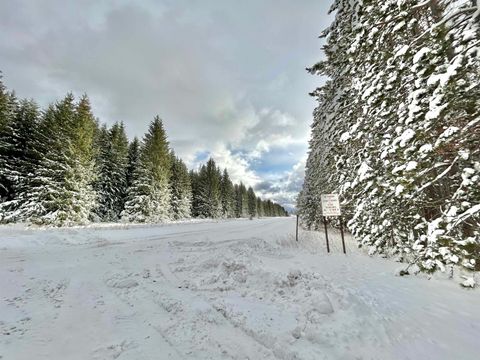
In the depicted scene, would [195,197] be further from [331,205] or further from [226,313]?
[226,313]

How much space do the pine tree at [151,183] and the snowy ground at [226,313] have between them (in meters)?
19.6

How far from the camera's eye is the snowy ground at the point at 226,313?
3082 millimetres

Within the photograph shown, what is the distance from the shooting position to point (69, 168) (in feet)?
58.9

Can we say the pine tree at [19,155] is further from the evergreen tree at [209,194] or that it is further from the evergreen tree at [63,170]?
the evergreen tree at [209,194]

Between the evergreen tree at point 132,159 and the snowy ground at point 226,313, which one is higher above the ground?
the evergreen tree at point 132,159

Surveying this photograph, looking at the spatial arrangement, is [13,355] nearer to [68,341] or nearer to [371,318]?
[68,341]

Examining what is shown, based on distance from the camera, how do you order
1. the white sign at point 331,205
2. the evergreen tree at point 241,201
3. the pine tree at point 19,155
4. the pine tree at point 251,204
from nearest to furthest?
the white sign at point 331,205, the pine tree at point 19,155, the evergreen tree at point 241,201, the pine tree at point 251,204

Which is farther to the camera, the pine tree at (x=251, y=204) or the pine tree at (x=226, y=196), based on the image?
the pine tree at (x=251, y=204)

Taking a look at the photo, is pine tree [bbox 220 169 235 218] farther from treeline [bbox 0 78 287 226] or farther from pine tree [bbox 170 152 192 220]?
treeline [bbox 0 78 287 226]

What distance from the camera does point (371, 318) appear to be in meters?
4.04

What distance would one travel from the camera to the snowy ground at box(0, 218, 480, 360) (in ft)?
10.1

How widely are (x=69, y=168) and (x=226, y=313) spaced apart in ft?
60.8

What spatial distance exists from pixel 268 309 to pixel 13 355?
341 centimetres

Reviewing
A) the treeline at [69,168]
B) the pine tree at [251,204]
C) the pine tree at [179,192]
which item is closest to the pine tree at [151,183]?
the treeline at [69,168]
